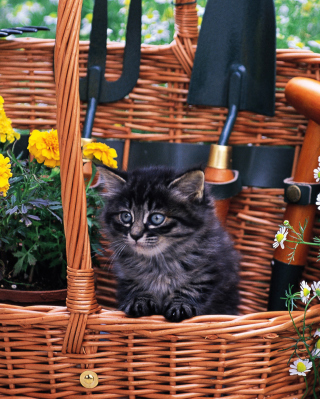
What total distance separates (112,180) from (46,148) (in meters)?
0.20

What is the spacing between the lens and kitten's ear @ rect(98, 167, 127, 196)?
119cm

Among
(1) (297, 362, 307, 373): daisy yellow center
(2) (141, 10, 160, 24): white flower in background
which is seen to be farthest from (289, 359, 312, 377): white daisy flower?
(2) (141, 10, 160, 24): white flower in background

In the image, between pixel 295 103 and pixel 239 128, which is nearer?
pixel 295 103

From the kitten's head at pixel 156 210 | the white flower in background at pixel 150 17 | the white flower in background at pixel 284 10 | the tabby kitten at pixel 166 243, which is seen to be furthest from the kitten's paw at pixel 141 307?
the white flower in background at pixel 284 10

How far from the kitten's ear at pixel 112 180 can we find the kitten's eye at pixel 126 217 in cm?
8

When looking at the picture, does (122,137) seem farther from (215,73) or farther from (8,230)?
(8,230)

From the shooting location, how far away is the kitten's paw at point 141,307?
1.01 m

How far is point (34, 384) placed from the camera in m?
1.02

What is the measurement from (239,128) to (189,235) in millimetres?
643

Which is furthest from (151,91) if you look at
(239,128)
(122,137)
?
(239,128)

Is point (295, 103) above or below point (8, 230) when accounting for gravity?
above

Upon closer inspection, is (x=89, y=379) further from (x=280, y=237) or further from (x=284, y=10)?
(x=284, y=10)

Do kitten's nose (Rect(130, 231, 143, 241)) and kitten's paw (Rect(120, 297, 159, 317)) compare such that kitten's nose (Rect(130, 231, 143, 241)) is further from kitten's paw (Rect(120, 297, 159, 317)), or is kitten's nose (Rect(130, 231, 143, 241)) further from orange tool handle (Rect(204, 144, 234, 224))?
orange tool handle (Rect(204, 144, 234, 224))

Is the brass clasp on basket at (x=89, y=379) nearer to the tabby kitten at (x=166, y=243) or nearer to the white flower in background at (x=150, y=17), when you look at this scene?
the tabby kitten at (x=166, y=243)
